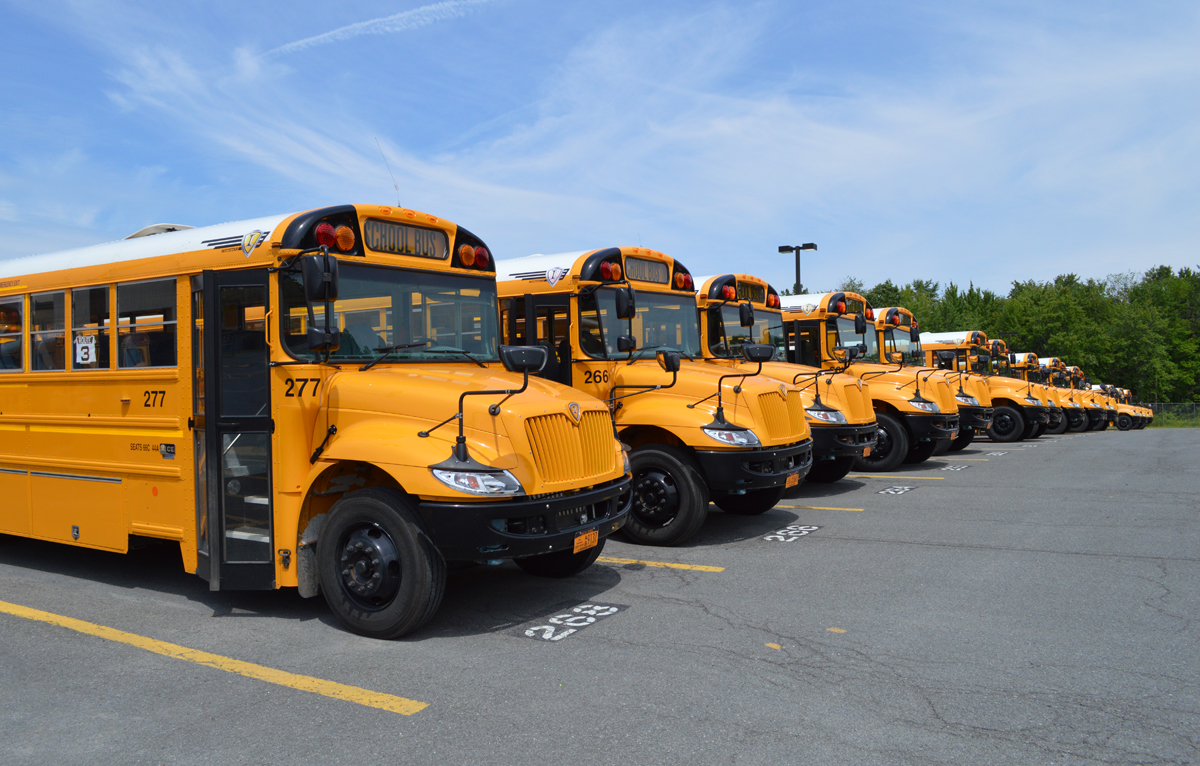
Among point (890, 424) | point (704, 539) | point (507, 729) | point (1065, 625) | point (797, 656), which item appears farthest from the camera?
point (890, 424)

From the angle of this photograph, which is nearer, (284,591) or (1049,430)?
(284,591)

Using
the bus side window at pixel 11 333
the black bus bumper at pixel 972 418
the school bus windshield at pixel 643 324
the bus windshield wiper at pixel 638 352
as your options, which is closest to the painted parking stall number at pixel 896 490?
the school bus windshield at pixel 643 324

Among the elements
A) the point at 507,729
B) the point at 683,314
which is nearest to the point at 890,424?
the point at 683,314

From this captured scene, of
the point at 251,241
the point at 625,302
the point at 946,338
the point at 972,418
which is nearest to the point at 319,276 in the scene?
the point at 251,241

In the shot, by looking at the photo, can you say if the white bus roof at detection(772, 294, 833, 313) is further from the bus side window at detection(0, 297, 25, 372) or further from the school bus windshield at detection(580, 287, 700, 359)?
the bus side window at detection(0, 297, 25, 372)

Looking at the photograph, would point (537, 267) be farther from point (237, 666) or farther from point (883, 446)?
point (883, 446)

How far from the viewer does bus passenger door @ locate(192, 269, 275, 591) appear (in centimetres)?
512

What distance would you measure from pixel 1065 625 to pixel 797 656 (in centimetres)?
174

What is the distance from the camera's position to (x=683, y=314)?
897cm

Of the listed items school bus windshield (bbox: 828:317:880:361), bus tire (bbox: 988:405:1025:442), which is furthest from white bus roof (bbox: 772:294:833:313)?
bus tire (bbox: 988:405:1025:442)

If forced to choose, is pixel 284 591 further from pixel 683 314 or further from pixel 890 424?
pixel 890 424

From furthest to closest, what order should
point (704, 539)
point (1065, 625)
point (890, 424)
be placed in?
point (890, 424)
point (704, 539)
point (1065, 625)

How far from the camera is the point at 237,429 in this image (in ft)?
16.9

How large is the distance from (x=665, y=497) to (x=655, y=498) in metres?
0.10
